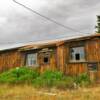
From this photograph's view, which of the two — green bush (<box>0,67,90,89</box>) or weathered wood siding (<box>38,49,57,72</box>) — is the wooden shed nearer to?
weathered wood siding (<box>38,49,57,72</box>)

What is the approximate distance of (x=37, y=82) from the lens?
21688 mm

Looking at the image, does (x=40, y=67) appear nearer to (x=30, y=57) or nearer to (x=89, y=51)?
(x=30, y=57)

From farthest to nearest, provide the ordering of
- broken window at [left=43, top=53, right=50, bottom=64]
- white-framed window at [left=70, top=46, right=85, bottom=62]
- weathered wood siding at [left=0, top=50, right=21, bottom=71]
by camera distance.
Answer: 1. weathered wood siding at [left=0, top=50, right=21, bottom=71]
2. broken window at [left=43, top=53, right=50, bottom=64]
3. white-framed window at [left=70, top=46, right=85, bottom=62]

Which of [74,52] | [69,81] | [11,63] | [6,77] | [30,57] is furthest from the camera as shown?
[11,63]

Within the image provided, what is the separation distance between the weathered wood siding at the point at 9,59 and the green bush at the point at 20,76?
2862 mm

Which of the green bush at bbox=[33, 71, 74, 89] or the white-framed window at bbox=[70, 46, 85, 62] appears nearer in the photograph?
the green bush at bbox=[33, 71, 74, 89]

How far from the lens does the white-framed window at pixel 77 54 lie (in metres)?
22.3

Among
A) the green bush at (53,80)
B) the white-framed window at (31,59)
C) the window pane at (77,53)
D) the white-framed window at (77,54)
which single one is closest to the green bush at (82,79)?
the green bush at (53,80)

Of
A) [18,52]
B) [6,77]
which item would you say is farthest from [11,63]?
[6,77]

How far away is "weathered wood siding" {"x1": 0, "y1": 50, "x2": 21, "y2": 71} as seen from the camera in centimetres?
2782

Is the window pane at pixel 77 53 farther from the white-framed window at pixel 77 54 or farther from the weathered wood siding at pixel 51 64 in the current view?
the weathered wood siding at pixel 51 64

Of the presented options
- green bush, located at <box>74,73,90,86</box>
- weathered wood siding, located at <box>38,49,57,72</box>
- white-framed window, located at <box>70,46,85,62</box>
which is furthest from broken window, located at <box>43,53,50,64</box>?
green bush, located at <box>74,73,90,86</box>

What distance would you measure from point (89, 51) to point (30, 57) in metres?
7.24

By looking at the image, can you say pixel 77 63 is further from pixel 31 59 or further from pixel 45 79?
pixel 31 59
